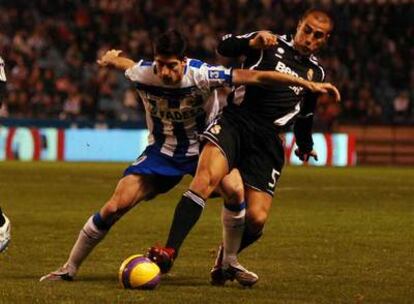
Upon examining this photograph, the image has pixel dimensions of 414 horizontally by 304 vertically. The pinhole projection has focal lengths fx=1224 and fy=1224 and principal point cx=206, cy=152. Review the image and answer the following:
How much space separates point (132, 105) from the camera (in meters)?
31.7

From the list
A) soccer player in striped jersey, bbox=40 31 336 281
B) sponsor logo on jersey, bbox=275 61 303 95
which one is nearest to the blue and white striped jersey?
soccer player in striped jersey, bbox=40 31 336 281

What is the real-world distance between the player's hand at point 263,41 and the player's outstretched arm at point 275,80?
0.32m

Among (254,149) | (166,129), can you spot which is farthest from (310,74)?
(166,129)

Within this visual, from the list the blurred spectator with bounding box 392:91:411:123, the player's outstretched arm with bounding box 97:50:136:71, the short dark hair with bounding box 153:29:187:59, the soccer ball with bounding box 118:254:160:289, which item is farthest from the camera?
the blurred spectator with bounding box 392:91:411:123

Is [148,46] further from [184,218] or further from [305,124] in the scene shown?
[184,218]

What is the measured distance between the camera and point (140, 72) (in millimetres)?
8812

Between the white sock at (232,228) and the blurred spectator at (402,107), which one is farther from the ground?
the white sock at (232,228)

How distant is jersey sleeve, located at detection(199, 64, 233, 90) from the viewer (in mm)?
8531

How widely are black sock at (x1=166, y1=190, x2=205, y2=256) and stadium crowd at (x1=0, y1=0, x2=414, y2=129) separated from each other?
22291 millimetres

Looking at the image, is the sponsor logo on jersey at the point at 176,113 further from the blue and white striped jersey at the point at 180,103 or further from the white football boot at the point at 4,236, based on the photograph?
the white football boot at the point at 4,236

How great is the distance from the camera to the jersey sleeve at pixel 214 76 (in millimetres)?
8531

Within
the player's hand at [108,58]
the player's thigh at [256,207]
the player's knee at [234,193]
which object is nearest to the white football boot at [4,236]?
the player's hand at [108,58]

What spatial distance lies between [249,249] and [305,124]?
2234 mm

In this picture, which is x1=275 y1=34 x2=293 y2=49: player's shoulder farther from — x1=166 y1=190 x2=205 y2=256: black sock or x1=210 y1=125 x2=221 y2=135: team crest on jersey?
x1=166 y1=190 x2=205 y2=256: black sock
